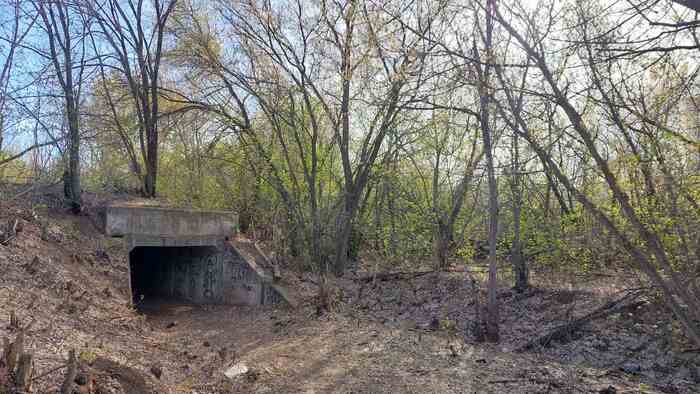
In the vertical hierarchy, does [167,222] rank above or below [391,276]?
above

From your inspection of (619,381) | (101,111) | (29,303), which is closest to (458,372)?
(619,381)

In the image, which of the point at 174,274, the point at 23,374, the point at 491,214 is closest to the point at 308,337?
the point at 491,214

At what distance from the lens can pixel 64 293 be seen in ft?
27.1

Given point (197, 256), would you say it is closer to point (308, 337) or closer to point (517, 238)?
point (308, 337)

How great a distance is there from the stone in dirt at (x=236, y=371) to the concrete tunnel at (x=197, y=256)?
14.0 feet

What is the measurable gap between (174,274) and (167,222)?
331 cm

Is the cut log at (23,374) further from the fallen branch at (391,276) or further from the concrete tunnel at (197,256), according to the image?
the fallen branch at (391,276)

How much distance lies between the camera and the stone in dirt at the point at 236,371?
693 centimetres

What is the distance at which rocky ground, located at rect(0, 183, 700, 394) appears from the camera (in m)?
6.30

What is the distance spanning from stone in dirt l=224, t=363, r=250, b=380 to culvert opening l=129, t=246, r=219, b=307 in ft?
19.8

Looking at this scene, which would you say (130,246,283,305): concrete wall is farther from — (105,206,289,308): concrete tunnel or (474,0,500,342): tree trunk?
(474,0,500,342): tree trunk

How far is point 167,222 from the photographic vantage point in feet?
39.6

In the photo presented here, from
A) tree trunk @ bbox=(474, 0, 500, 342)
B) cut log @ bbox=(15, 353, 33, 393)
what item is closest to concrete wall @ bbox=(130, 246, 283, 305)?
tree trunk @ bbox=(474, 0, 500, 342)

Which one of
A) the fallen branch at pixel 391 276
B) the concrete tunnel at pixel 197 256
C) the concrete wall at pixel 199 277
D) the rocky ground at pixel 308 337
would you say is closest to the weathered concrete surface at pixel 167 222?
the concrete tunnel at pixel 197 256
